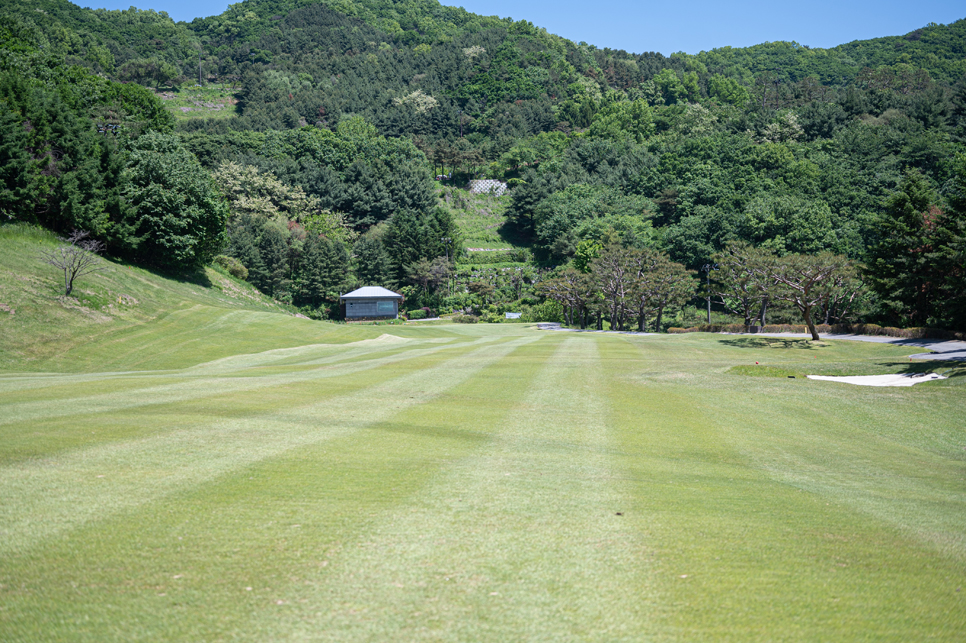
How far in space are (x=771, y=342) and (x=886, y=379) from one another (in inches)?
781

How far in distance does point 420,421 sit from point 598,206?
4498 inches

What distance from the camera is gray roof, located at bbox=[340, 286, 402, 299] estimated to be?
290ft

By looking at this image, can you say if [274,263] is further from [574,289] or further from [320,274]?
[574,289]

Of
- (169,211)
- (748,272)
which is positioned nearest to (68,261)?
(169,211)

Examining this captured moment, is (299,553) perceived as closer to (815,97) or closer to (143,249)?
(143,249)

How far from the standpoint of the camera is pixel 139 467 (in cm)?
822

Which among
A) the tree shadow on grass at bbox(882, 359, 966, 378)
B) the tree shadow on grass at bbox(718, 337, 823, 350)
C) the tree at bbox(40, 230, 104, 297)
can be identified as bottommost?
the tree shadow on grass at bbox(718, 337, 823, 350)

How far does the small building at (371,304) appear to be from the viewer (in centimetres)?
8956

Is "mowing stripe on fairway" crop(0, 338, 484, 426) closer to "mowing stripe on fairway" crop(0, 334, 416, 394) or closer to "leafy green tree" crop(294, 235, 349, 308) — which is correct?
"mowing stripe on fairway" crop(0, 334, 416, 394)

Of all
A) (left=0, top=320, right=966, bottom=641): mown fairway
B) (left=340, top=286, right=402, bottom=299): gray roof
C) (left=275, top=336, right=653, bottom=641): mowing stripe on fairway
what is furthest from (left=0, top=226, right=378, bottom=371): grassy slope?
(left=340, top=286, right=402, bottom=299): gray roof

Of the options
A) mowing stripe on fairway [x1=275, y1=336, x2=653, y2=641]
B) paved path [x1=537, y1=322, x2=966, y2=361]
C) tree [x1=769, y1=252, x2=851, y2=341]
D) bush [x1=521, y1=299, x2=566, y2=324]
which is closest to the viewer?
mowing stripe on fairway [x1=275, y1=336, x2=653, y2=641]

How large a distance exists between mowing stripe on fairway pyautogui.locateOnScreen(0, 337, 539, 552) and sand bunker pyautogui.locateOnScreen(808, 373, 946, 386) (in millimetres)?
18404

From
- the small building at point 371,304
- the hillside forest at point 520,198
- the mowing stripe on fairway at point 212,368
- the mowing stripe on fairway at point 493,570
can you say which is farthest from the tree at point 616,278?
the mowing stripe on fairway at point 493,570

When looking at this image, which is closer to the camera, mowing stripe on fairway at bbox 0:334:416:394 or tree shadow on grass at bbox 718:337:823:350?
mowing stripe on fairway at bbox 0:334:416:394
